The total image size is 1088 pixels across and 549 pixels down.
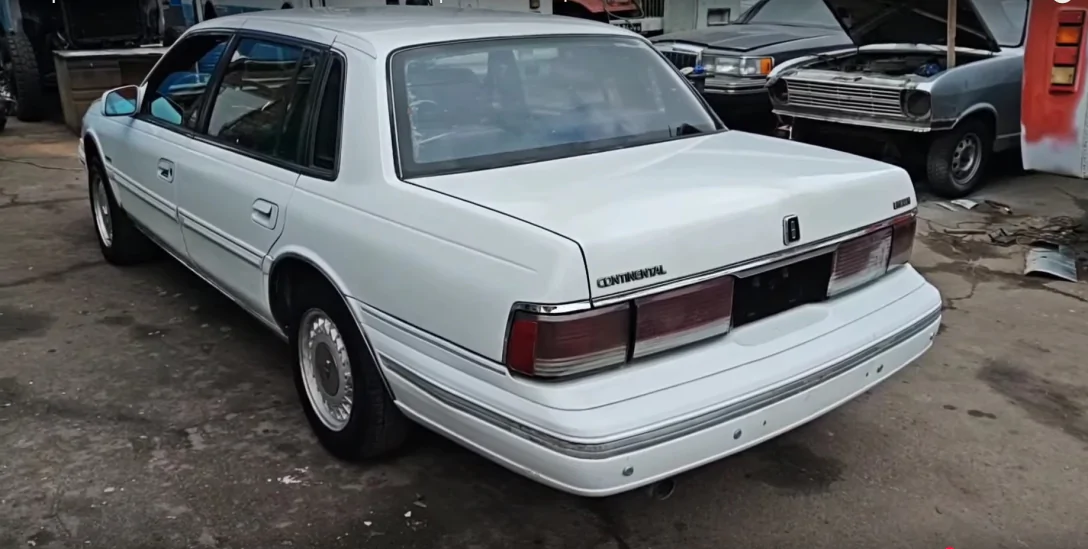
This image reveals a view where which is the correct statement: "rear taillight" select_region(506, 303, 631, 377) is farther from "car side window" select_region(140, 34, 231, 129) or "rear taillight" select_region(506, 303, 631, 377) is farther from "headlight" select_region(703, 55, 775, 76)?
"headlight" select_region(703, 55, 775, 76)

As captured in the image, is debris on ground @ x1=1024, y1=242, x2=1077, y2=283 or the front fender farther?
the front fender

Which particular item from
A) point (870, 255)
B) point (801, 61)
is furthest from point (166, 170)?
point (801, 61)

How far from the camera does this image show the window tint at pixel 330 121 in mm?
3195

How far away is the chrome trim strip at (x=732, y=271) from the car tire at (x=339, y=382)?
0.86m

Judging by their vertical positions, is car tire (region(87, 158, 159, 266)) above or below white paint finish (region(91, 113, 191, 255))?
below

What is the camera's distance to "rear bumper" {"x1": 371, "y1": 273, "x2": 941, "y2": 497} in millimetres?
2412

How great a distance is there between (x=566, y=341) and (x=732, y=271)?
1.88ft

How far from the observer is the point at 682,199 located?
2699 millimetres

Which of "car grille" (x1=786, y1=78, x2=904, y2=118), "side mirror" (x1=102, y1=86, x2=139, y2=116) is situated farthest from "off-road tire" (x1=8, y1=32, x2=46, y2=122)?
"car grille" (x1=786, y1=78, x2=904, y2=118)

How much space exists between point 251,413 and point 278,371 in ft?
1.39

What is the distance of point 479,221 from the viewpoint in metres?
2.58

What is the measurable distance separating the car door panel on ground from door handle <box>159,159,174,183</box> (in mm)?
79

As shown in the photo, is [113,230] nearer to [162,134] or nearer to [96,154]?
[96,154]

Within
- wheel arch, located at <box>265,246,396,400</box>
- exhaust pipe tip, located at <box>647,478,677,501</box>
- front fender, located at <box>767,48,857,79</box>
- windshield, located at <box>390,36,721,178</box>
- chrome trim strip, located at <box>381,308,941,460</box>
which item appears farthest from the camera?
front fender, located at <box>767,48,857,79</box>
